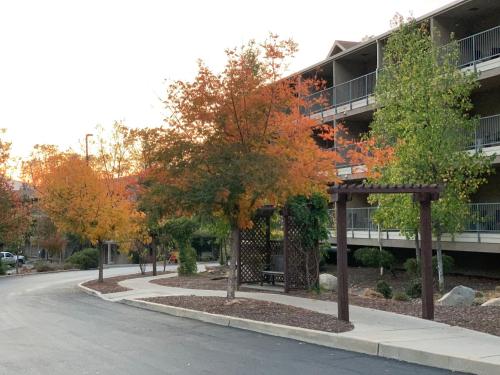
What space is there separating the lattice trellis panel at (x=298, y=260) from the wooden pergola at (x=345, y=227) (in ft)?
20.5

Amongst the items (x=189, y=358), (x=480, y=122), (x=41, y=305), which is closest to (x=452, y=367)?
(x=189, y=358)

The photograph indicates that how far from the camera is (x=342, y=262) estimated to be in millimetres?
11789

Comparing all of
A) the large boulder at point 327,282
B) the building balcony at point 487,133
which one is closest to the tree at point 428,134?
the building balcony at point 487,133

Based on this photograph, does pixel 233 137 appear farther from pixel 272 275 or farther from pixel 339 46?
pixel 339 46

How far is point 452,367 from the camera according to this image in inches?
319

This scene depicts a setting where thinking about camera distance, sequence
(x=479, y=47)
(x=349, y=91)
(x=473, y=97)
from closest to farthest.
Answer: (x=479, y=47) → (x=473, y=97) → (x=349, y=91)

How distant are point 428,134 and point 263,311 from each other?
1113cm

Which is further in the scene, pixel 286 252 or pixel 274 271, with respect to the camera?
pixel 274 271

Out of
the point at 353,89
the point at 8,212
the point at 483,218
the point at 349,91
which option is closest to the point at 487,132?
the point at 483,218

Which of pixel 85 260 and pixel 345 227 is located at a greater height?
pixel 345 227

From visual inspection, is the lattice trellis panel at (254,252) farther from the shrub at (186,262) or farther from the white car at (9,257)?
the white car at (9,257)

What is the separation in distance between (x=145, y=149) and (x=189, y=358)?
20.8 ft

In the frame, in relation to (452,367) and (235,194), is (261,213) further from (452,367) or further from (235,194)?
(452,367)

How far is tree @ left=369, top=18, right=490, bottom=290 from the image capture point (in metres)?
21.7
